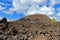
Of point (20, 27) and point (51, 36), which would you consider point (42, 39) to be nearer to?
point (51, 36)

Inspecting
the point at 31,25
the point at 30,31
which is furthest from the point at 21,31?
the point at 31,25

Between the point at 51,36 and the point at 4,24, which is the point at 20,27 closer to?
the point at 4,24

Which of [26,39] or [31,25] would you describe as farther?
[31,25]

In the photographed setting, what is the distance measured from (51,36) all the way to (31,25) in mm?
17720

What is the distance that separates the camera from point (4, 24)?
80250 mm

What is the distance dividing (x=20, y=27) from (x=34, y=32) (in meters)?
8.14

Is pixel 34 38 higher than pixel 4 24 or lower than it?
lower

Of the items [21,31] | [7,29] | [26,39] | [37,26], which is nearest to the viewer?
[26,39]

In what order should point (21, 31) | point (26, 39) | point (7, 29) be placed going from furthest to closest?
1. point (21, 31)
2. point (7, 29)
3. point (26, 39)

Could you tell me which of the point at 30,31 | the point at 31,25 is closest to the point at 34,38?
the point at 30,31

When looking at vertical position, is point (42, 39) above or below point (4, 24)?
below

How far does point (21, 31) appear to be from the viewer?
84.9 metres

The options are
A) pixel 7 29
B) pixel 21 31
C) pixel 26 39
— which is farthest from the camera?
pixel 21 31

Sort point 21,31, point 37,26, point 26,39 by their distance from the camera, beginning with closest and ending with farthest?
point 26,39, point 21,31, point 37,26
